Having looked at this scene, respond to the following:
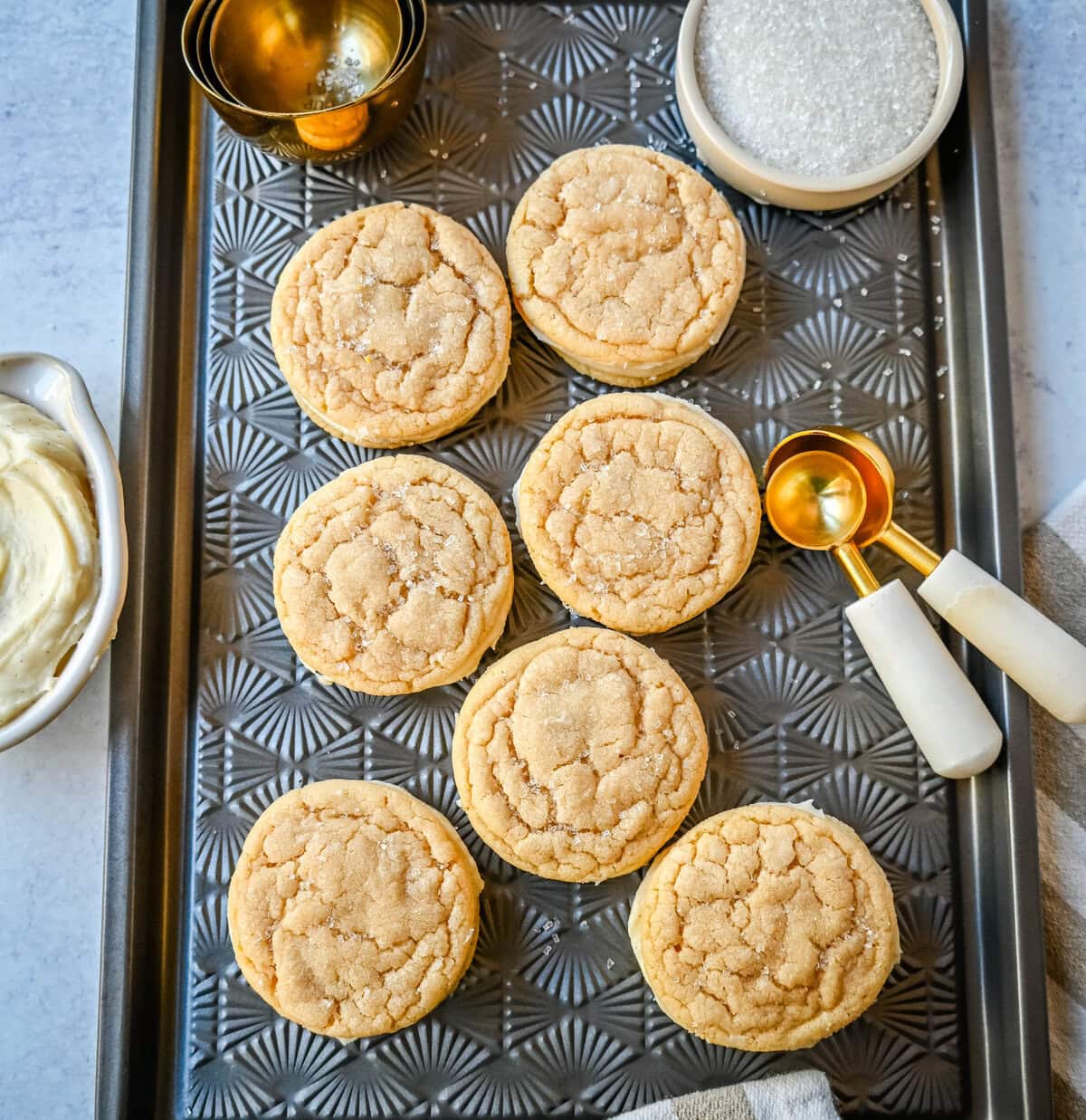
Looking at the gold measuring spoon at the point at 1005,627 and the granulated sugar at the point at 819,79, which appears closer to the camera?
the gold measuring spoon at the point at 1005,627

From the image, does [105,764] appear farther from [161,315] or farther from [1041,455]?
[1041,455]

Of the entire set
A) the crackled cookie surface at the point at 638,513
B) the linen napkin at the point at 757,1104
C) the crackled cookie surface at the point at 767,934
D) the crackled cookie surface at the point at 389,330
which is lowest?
the linen napkin at the point at 757,1104

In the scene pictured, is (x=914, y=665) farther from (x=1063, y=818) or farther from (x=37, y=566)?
(x=37, y=566)

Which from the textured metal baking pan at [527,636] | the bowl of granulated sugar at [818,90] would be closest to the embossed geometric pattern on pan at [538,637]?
the textured metal baking pan at [527,636]

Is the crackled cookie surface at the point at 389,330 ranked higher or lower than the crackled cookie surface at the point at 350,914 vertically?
higher

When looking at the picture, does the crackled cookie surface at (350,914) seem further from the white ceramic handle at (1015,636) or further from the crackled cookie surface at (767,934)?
the white ceramic handle at (1015,636)

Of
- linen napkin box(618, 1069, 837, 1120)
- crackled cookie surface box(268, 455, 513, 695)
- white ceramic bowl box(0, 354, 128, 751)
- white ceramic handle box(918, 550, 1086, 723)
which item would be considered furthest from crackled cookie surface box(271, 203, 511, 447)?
linen napkin box(618, 1069, 837, 1120)

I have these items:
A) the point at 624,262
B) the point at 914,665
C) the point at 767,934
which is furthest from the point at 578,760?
the point at 624,262

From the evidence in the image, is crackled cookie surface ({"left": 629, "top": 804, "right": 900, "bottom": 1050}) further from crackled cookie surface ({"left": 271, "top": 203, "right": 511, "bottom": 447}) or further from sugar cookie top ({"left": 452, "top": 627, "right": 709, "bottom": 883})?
crackled cookie surface ({"left": 271, "top": 203, "right": 511, "bottom": 447})
